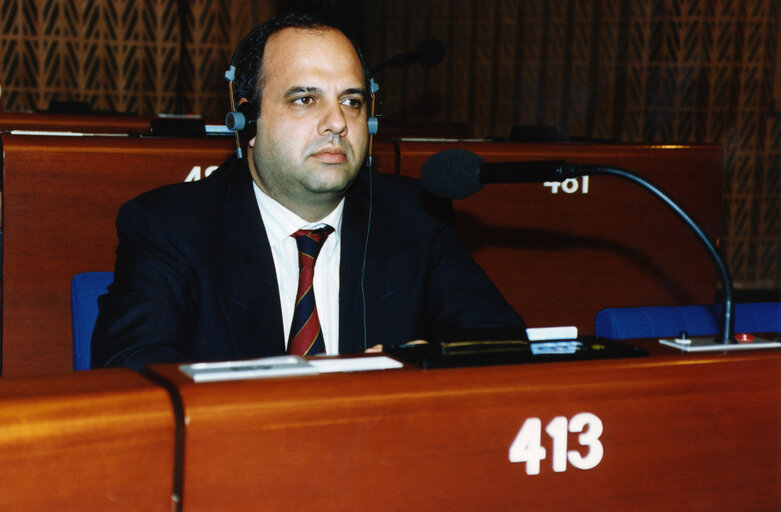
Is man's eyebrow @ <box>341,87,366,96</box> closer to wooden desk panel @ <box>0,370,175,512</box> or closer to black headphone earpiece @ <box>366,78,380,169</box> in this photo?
black headphone earpiece @ <box>366,78,380,169</box>

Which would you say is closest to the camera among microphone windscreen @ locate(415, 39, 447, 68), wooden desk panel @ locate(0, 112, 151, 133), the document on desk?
the document on desk

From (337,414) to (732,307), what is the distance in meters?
0.53

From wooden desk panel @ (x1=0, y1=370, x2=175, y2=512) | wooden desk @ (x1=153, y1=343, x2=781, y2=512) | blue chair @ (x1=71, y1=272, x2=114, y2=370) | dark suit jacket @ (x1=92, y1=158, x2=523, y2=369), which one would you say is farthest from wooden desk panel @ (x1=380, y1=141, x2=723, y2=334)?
wooden desk panel @ (x1=0, y1=370, x2=175, y2=512)

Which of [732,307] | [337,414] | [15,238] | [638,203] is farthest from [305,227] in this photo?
[638,203]

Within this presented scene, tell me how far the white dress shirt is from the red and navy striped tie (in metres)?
0.02

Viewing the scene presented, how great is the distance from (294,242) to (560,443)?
1024 millimetres

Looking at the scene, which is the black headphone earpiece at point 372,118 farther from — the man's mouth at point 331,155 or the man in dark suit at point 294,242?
the man's mouth at point 331,155

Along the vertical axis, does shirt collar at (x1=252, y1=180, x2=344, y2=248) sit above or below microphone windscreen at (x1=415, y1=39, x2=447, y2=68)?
below

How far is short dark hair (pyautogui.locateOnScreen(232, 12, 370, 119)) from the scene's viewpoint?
6.08 ft

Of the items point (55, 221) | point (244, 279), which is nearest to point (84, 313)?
point (244, 279)

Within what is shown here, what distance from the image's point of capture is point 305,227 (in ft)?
6.02

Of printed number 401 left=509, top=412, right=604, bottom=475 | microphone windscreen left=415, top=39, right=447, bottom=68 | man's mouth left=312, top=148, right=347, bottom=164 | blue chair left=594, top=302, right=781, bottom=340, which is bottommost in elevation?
printed number 401 left=509, top=412, right=604, bottom=475

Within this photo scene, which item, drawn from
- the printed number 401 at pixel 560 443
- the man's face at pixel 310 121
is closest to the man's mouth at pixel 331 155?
the man's face at pixel 310 121

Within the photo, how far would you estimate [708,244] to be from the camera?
1086 mm
